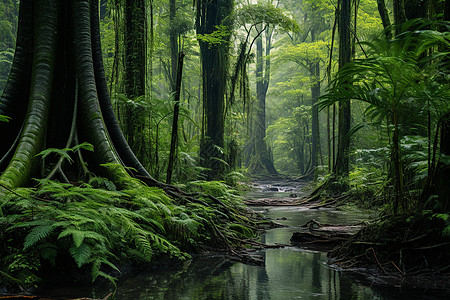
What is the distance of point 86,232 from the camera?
2557mm

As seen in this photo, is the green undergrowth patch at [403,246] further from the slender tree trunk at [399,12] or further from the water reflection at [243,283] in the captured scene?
the slender tree trunk at [399,12]

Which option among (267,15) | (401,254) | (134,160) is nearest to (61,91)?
(134,160)

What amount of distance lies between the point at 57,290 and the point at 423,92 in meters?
3.64

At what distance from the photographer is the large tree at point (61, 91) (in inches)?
174

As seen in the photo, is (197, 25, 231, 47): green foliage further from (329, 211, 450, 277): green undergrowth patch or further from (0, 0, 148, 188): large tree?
(329, 211, 450, 277): green undergrowth patch

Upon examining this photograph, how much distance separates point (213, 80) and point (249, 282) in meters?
9.33

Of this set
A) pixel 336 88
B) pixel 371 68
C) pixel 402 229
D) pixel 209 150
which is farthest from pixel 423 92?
pixel 209 150

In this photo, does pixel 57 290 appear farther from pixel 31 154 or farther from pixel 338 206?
pixel 338 206

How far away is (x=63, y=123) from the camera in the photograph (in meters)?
4.87

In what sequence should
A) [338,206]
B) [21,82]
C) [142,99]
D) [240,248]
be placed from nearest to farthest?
[240,248] < [21,82] < [142,99] < [338,206]

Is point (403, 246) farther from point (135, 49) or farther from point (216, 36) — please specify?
point (216, 36)

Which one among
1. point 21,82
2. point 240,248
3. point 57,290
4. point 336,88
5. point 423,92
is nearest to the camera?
point 57,290

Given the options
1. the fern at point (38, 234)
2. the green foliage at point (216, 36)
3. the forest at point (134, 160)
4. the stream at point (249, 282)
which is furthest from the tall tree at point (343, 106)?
the fern at point (38, 234)

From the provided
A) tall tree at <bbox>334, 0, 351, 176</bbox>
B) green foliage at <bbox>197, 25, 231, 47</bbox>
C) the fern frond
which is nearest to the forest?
the fern frond
